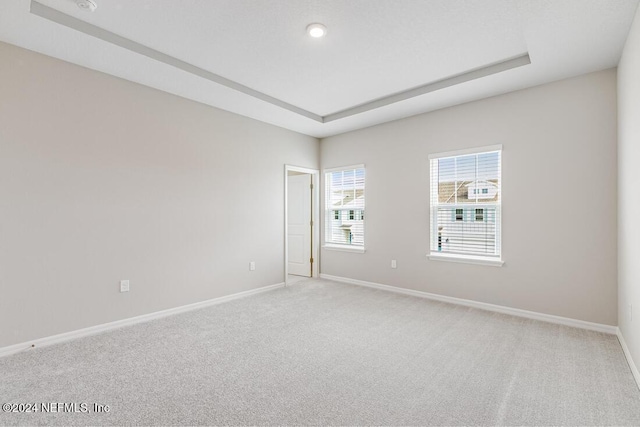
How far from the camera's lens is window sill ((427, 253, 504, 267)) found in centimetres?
377

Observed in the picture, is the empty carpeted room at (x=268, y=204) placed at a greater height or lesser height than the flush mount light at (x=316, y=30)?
lesser

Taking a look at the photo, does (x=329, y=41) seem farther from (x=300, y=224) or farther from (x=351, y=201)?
(x=300, y=224)

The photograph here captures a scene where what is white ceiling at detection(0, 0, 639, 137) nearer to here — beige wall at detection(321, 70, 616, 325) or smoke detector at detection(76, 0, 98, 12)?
smoke detector at detection(76, 0, 98, 12)

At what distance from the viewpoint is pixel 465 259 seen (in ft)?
13.2

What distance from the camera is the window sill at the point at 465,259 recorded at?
377cm

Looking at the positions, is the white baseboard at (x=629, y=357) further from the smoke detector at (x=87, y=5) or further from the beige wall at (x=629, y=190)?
the smoke detector at (x=87, y=5)

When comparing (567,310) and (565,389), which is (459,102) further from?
(565,389)

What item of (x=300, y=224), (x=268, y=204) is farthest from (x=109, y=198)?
(x=300, y=224)

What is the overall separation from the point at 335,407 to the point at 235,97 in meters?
3.51

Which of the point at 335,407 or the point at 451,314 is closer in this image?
the point at 335,407

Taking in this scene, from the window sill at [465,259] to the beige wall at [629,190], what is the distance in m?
1.10

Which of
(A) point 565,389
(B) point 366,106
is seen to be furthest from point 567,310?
(B) point 366,106

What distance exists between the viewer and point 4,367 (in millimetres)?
2373

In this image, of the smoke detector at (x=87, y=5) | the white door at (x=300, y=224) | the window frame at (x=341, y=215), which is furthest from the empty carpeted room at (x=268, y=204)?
the white door at (x=300, y=224)
